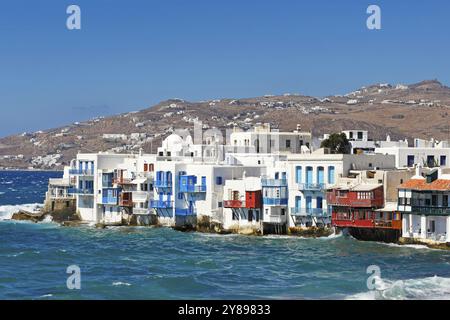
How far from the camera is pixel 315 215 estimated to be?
63.0 metres

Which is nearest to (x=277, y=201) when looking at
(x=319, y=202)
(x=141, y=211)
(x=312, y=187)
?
(x=312, y=187)

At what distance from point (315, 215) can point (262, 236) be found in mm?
4283

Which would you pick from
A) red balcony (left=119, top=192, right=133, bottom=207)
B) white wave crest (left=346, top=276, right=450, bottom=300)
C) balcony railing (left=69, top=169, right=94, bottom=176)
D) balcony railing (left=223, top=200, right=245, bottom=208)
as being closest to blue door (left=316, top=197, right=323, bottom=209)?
balcony railing (left=223, top=200, right=245, bottom=208)

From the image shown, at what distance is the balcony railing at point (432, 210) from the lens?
5566cm

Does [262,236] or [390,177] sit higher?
[390,177]

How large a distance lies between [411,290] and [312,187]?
21.9m

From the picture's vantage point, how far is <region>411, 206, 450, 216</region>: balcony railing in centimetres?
5566

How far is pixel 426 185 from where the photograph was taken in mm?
57188

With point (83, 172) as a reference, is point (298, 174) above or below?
below

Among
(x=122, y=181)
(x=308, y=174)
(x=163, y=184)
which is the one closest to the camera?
(x=308, y=174)

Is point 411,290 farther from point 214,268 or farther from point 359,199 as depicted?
point 359,199

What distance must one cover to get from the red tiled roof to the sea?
376 cm
